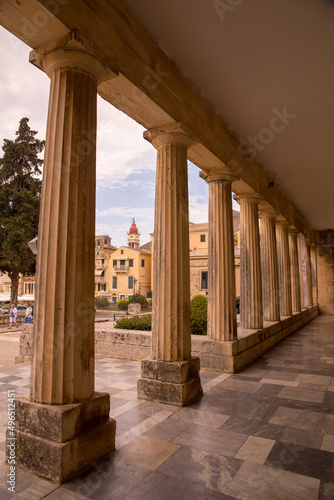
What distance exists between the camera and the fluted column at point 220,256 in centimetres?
689

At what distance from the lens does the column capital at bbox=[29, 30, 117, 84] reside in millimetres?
3247

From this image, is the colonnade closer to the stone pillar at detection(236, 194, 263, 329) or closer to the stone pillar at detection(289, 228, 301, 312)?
the stone pillar at detection(236, 194, 263, 329)

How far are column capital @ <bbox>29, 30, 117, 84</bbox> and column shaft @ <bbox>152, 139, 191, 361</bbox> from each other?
1974 millimetres

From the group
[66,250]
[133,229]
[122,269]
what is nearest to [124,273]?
[122,269]

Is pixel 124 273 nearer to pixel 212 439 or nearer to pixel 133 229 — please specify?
pixel 133 229

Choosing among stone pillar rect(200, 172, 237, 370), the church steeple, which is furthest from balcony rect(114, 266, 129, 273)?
stone pillar rect(200, 172, 237, 370)

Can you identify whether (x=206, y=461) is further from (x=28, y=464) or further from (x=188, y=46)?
(x=188, y=46)

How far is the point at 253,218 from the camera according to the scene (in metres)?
8.97

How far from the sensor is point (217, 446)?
350 cm

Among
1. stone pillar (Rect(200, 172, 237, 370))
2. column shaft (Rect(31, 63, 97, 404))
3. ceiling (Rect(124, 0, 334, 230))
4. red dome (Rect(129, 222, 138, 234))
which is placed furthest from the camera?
red dome (Rect(129, 222, 138, 234))

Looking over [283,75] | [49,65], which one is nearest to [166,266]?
[49,65]

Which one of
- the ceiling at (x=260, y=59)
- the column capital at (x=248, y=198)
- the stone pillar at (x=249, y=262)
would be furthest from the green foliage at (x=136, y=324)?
the ceiling at (x=260, y=59)

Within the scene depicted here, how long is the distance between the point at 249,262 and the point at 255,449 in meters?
5.86

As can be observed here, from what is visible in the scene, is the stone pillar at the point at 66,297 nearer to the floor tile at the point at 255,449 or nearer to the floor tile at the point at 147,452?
the floor tile at the point at 147,452
